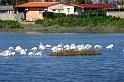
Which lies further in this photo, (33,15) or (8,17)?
(33,15)

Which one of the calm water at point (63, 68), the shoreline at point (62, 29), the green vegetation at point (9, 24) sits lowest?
the shoreline at point (62, 29)

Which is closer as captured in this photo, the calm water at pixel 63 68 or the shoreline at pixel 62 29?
the calm water at pixel 63 68

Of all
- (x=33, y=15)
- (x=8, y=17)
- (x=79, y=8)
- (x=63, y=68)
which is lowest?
(x=33, y=15)

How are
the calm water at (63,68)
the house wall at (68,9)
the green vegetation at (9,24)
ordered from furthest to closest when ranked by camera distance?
the house wall at (68,9)
the green vegetation at (9,24)
the calm water at (63,68)

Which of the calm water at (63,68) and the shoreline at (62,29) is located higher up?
the calm water at (63,68)

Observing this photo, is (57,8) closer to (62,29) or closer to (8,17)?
(8,17)

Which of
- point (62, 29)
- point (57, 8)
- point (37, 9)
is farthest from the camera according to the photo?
point (57, 8)

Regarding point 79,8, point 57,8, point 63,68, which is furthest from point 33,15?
point 63,68

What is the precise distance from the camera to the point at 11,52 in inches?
1486

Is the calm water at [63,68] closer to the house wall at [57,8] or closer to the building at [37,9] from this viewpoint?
the building at [37,9]

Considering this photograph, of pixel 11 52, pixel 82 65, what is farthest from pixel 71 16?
pixel 82 65

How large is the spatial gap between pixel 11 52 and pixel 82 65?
823 centimetres

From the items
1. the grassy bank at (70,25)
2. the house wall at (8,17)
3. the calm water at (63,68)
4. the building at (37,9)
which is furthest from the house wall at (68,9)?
the calm water at (63,68)

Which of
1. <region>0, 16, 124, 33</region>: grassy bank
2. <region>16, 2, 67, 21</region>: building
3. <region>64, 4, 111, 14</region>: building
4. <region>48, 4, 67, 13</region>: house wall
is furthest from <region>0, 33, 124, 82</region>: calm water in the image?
<region>64, 4, 111, 14</region>: building
